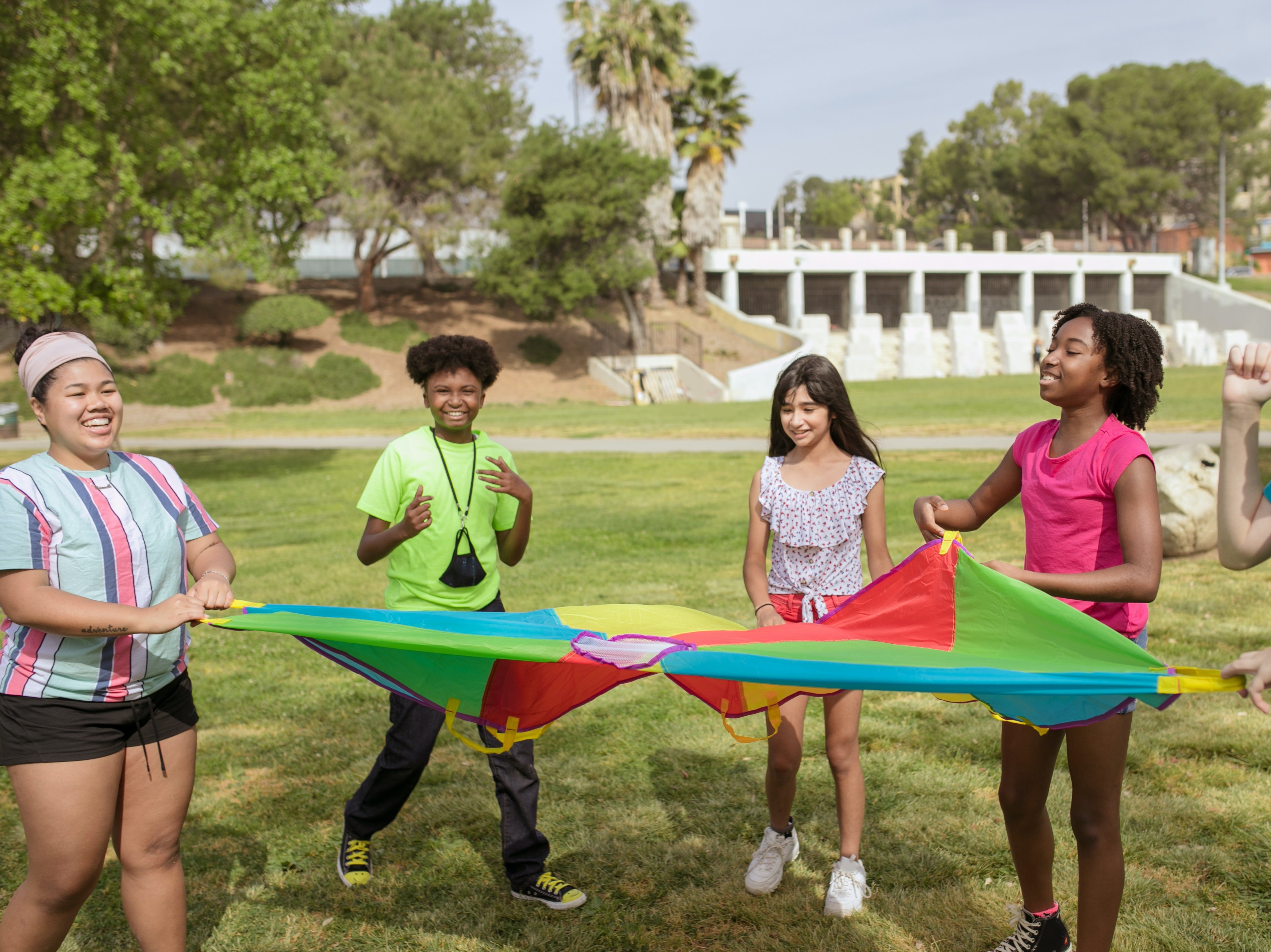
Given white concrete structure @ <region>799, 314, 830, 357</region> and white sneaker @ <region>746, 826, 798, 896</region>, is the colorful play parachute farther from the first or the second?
white concrete structure @ <region>799, 314, 830, 357</region>

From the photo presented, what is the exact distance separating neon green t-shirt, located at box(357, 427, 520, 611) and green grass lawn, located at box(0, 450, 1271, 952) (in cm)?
125

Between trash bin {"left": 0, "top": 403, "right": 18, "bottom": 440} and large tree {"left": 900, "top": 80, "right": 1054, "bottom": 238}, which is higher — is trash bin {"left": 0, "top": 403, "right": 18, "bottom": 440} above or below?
below

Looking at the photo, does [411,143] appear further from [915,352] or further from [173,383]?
[915,352]

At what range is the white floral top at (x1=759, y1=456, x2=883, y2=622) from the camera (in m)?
3.89

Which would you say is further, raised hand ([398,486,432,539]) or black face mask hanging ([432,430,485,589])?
black face mask hanging ([432,430,485,589])

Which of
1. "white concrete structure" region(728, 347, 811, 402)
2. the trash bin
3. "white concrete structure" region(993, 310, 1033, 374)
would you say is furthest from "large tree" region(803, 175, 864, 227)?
the trash bin

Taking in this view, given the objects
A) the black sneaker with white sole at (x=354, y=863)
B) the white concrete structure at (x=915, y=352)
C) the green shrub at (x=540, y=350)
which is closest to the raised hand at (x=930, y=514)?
the black sneaker with white sole at (x=354, y=863)

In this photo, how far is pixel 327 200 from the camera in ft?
150

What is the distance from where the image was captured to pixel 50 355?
293 centimetres

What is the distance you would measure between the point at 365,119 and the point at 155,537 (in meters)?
44.7

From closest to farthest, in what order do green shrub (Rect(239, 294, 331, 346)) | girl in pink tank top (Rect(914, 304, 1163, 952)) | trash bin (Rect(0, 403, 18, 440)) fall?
girl in pink tank top (Rect(914, 304, 1163, 952)), trash bin (Rect(0, 403, 18, 440)), green shrub (Rect(239, 294, 331, 346))

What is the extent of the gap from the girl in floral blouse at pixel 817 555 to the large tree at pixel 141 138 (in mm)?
13335

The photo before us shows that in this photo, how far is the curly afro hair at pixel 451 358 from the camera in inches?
162

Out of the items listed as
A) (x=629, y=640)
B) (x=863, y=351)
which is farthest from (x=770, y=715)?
(x=863, y=351)
